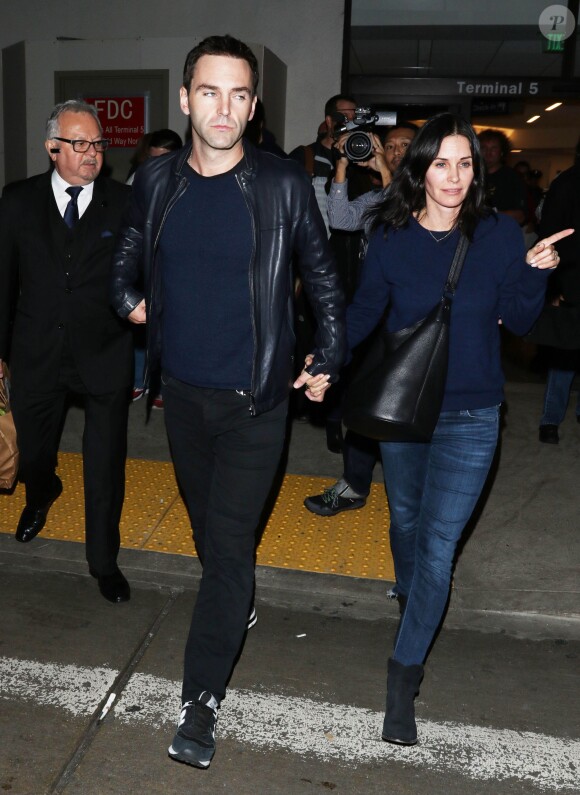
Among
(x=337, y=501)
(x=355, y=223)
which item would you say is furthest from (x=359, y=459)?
(x=355, y=223)

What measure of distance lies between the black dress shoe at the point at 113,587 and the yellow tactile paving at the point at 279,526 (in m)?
0.48

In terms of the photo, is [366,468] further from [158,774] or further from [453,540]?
[158,774]

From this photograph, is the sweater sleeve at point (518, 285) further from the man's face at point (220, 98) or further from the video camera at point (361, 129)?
the video camera at point (361, 129)

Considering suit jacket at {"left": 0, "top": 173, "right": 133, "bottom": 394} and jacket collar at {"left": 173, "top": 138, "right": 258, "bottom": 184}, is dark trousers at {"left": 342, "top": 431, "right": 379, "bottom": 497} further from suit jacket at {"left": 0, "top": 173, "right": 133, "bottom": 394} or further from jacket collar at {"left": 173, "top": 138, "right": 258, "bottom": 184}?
jacket collar at {"left": 173, "top": 138, "right": 258, "bottom": 184}

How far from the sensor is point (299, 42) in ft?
30.9

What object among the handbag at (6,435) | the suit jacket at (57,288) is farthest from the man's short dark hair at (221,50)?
the handbag at (6,435)

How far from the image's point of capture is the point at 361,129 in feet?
16.5

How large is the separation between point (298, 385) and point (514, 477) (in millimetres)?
3078

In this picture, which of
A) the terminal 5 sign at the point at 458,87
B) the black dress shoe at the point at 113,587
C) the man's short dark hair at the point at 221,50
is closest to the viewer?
the man's short dark hair at the point at 221,50

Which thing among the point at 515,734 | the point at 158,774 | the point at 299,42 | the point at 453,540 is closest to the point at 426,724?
the point at 515,734

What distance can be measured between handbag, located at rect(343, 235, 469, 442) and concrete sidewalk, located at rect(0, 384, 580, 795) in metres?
1.13

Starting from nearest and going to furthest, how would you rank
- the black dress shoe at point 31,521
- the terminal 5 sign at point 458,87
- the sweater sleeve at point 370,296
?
the sweater sleeve at point 370,296 < the black dress shoe at point 31,521 < the terminal 5 sign at point 458,87

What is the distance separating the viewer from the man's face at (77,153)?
12.6 feet

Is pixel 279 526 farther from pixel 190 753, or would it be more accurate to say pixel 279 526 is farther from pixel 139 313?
pixel 190 753
